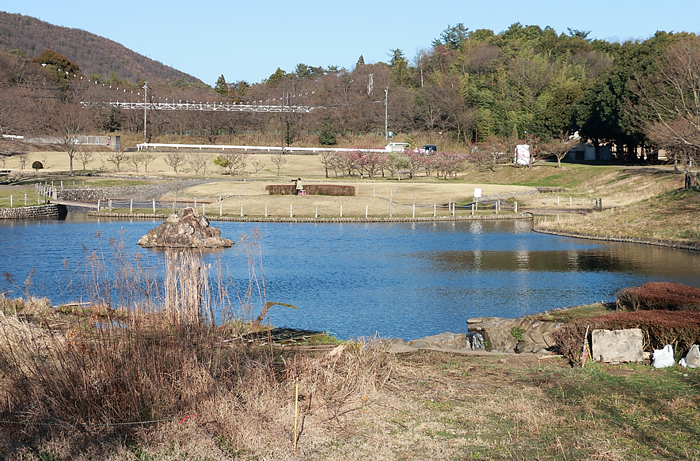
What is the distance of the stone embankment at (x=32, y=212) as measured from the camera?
41125mm

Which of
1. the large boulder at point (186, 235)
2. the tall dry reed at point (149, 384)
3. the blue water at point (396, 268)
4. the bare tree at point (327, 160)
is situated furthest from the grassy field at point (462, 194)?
the tall dry reed at point (149, 384)

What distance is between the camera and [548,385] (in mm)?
8922

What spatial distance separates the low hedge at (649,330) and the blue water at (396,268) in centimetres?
453

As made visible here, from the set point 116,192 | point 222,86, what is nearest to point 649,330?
point 116,192

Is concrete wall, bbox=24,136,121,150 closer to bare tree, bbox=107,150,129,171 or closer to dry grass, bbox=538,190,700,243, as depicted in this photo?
bare tree, bbox=107,150,129,171

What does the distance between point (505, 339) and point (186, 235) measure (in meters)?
19.8

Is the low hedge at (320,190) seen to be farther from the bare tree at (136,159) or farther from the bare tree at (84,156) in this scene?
the bare tree at (84,156)

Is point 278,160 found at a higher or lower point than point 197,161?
higher

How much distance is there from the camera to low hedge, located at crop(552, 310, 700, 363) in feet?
34.6

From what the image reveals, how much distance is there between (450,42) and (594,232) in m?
104

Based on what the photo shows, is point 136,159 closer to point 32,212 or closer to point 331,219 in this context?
point 32,212

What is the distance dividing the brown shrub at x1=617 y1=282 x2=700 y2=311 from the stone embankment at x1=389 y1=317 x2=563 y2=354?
6.37 feet

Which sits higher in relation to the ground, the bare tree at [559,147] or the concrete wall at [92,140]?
the concrete wall at [92,140]

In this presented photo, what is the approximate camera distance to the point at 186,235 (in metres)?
30.4
